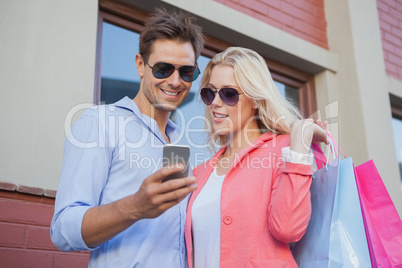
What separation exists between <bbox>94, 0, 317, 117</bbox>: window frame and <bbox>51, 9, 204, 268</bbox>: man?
39.3 inches

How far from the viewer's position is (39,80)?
9.38 feet

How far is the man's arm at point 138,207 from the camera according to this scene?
1.52m

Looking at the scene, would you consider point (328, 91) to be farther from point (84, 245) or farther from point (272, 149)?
point (84, 245)

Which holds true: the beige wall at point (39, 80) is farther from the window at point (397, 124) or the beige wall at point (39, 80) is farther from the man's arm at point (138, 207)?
the window at point (397, 124)

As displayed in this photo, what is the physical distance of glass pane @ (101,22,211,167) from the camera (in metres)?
3.55

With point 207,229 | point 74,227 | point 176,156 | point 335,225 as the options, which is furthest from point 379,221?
point 74,227

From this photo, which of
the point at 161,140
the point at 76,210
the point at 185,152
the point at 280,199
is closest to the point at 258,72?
the point at 161,140

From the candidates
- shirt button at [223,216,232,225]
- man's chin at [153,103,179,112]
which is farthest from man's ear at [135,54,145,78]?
shirt button at [223,216,232,225]

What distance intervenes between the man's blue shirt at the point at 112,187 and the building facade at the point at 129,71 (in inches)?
31.3

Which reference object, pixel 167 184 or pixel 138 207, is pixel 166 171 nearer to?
pixel 167 184

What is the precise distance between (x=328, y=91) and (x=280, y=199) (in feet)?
9.50

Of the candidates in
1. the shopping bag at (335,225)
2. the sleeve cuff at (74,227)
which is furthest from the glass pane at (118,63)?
the shopping bag at (335,225)

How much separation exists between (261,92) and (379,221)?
922mm

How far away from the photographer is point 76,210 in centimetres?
174
